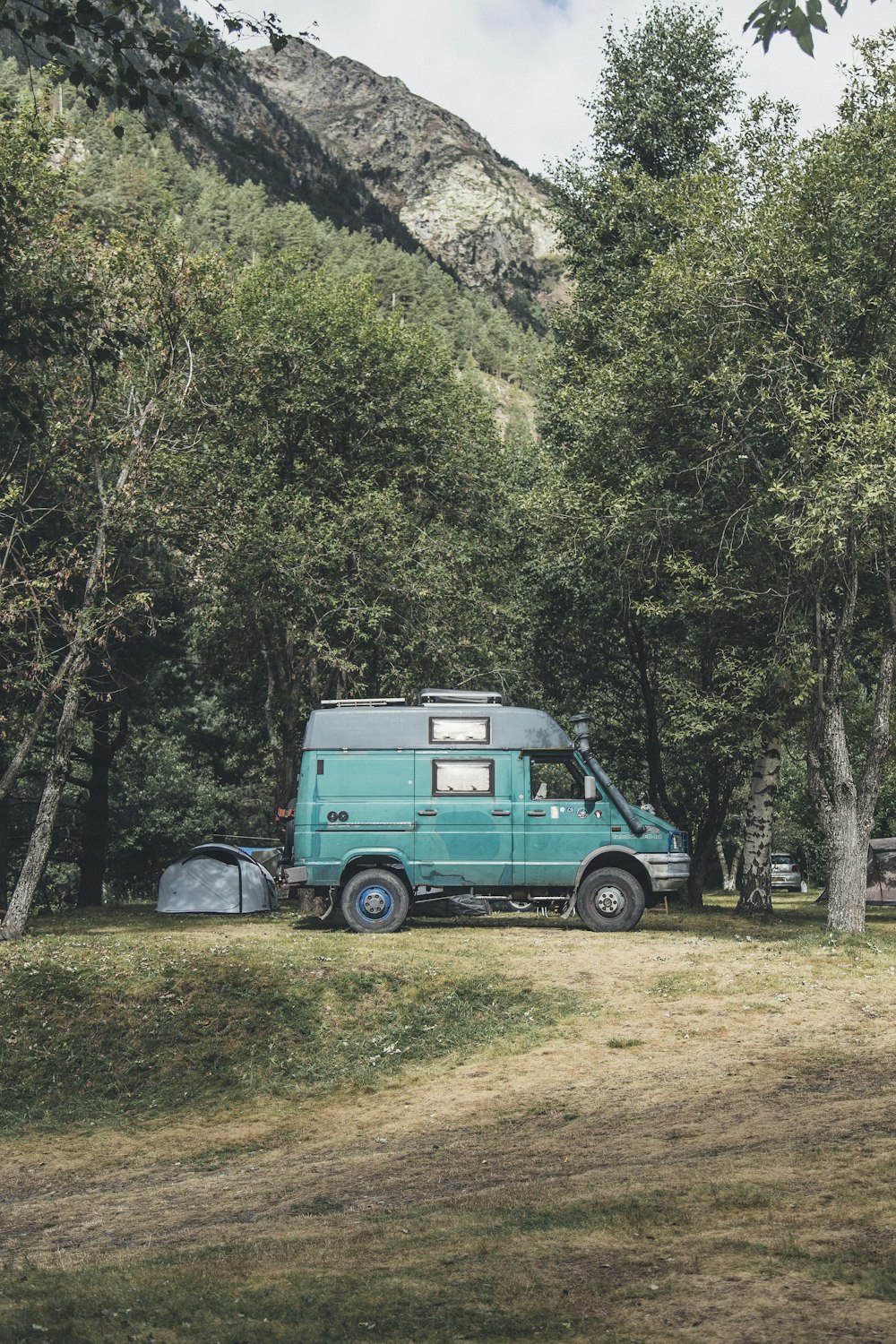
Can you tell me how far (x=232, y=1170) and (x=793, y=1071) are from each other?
5468 mm

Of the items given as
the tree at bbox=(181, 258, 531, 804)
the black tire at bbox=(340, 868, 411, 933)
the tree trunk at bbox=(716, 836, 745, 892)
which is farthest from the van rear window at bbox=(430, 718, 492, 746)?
the tree trunk at bbox=(716, 836, 745, 892)

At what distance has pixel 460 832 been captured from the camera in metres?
20.8

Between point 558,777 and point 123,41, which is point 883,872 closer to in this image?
point 558,777

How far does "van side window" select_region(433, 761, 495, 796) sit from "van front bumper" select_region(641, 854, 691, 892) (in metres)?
2.90

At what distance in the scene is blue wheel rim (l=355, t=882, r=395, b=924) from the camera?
2075 centimetres

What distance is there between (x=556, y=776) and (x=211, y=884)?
10.6 meters

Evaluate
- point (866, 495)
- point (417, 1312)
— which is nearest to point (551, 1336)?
point (417, 1312)

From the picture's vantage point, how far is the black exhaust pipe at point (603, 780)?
68.0 feet

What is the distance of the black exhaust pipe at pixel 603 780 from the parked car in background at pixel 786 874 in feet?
129

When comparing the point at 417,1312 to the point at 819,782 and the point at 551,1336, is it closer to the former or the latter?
the point at 551,1336

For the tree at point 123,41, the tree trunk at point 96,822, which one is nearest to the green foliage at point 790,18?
the tree at point 123,41

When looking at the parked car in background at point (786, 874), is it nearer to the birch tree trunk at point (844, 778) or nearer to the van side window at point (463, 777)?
the birch tree trunk at point (844, 778)

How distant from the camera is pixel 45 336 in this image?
32.0ft

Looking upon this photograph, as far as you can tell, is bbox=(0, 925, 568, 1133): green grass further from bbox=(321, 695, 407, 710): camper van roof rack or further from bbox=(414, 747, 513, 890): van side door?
bbox=(321, 695, 407, 710): camper van roof rack
